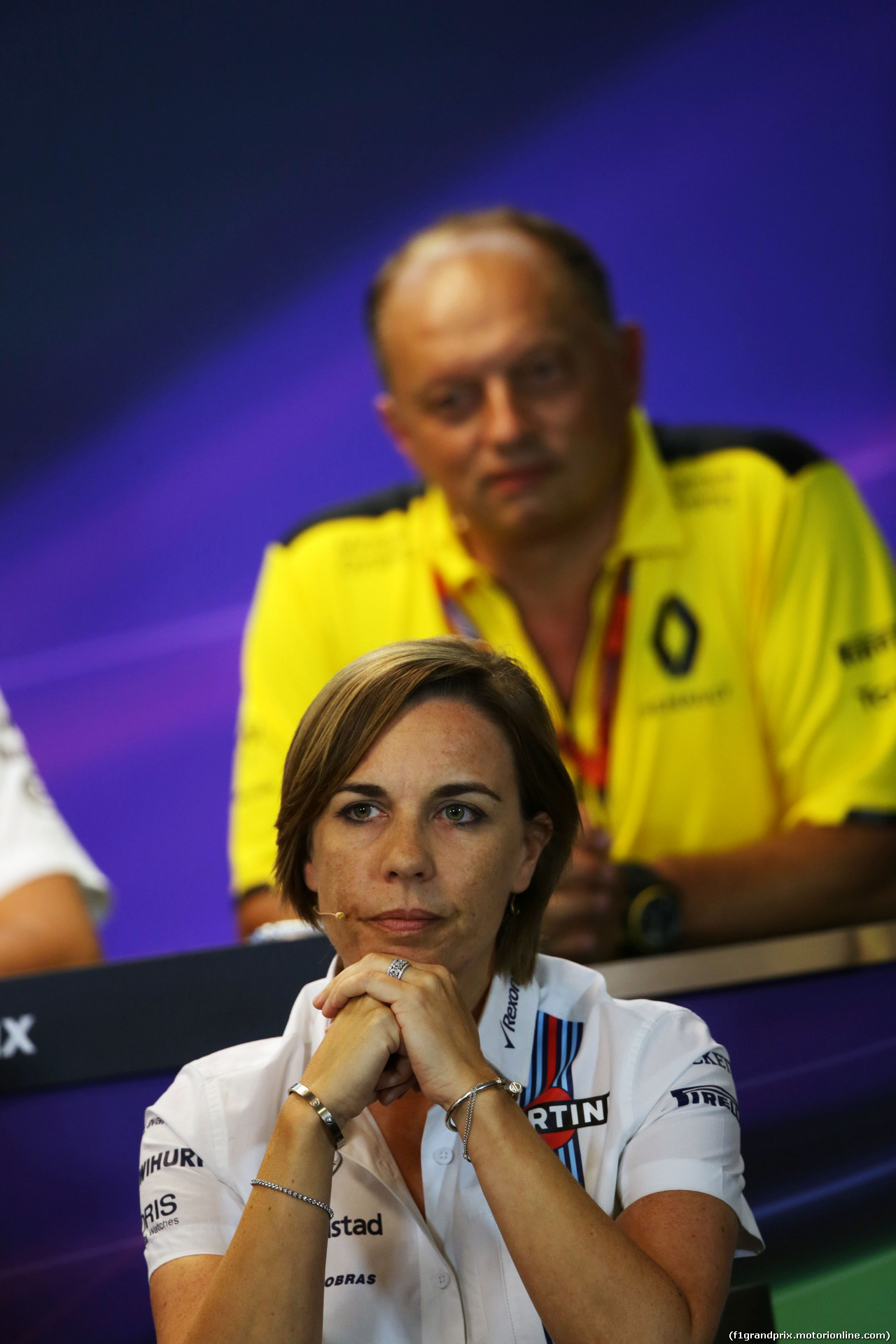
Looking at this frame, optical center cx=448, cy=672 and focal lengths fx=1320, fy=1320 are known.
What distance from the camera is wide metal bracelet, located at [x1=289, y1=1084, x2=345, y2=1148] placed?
4.28 feet

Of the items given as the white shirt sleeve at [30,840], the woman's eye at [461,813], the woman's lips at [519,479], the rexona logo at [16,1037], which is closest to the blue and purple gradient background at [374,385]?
the woman's lips at [519,479]

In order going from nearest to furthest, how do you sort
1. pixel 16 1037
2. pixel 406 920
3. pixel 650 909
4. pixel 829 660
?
1. pixel 406 920
2. pixel 16 1037
3. pixel 650 909
4. pixel 829 660

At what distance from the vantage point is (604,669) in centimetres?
318

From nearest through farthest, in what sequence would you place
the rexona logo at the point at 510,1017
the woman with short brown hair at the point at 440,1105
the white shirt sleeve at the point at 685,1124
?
the woman with short brown hair at the point at 440,1105 < the white shirt sleeve at the point at 685,1124 < the rexona logo at the point at 510,1017

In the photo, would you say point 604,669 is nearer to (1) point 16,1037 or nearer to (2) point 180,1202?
(1) point 16,1037

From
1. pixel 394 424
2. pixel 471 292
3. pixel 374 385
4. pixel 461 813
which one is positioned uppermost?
pixel 471 292

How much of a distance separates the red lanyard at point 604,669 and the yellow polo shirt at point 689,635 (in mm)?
17

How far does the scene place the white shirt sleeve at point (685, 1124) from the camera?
1.38m

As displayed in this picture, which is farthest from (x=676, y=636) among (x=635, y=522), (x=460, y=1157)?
(x=460, y=1157)

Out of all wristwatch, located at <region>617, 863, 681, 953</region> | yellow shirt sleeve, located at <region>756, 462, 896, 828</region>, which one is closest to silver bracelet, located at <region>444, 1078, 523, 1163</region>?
wristwatch, located at <region>617, 863, 681, 953</region>

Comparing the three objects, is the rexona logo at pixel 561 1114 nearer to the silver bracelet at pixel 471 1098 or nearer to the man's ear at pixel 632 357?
the silver bracelet at pixel 471 1098

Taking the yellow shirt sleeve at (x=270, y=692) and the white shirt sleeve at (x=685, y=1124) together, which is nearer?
the white shirt sleeve at (x=685, y=1124)

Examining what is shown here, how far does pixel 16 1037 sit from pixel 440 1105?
135 centimetres

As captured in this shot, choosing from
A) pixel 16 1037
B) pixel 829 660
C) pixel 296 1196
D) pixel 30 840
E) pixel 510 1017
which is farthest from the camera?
pixel 829 660
